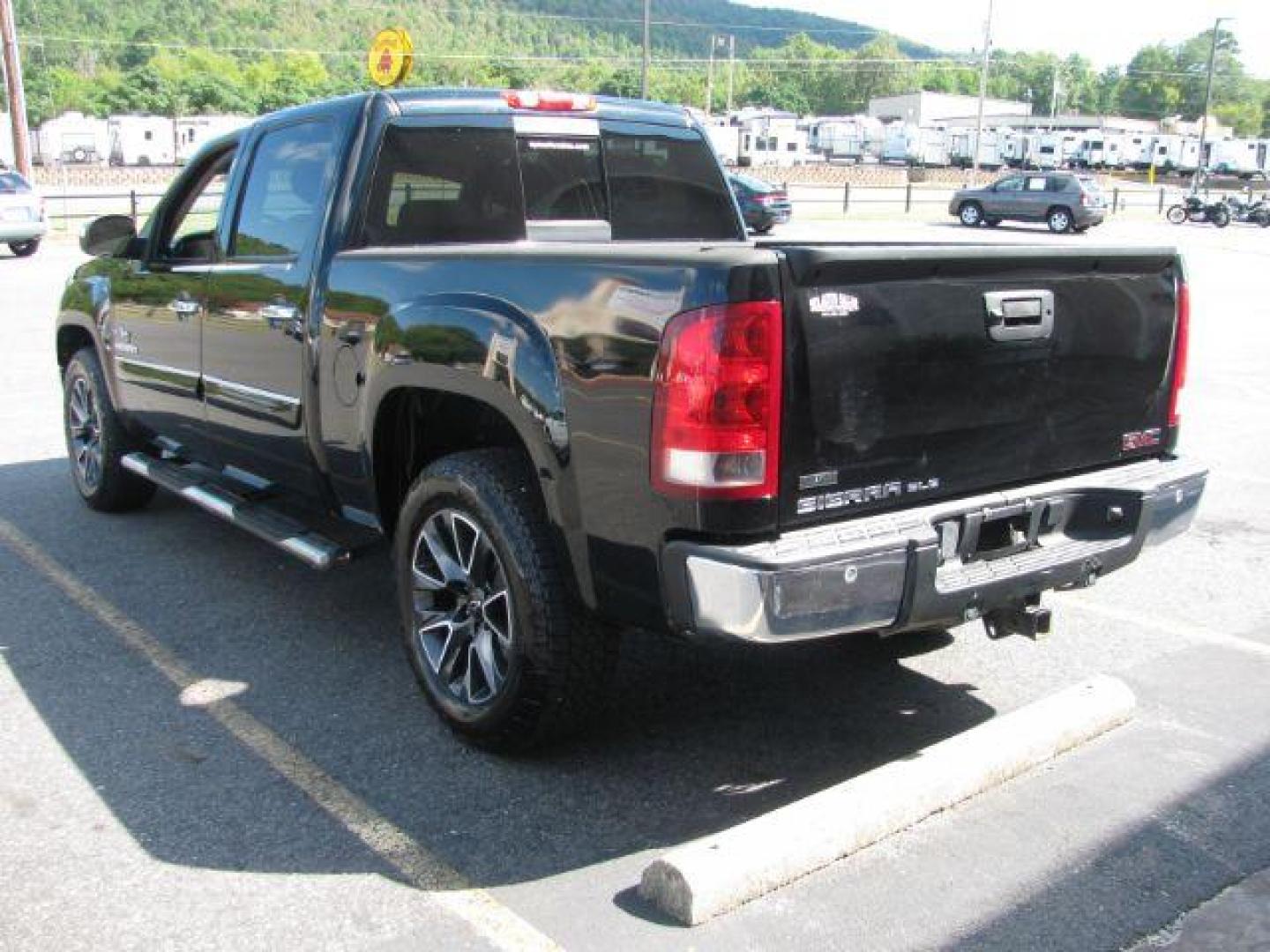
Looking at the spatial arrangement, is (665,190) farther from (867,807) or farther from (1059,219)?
(1059,219)

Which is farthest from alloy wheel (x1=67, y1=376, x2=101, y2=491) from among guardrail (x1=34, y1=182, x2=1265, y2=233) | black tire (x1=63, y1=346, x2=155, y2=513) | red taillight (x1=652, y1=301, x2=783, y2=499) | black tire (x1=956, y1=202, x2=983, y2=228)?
black tire (x1=956, y1=202, x2=983, y2=228)

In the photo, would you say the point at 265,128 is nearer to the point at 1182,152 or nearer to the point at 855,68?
the point at 1182,152

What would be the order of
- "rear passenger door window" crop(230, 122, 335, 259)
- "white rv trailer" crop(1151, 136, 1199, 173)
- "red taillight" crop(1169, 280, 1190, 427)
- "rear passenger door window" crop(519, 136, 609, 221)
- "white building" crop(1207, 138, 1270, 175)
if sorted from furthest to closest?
"white rv trailer" crop(1151, 136, 1199, 173), "white building" crop(1207, 138, 1270, 175), "rear passenger door window" crop(519, 136, 609, 221), "rear passenger door window" crop(230, 122, 335, 259), "red taillight" crop(1169, 280, 1190, 427)

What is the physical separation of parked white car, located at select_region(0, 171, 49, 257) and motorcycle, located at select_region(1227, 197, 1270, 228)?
130ft

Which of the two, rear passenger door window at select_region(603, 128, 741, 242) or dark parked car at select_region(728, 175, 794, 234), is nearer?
rear passenger door window at select_region(603, 128, 741, 242)

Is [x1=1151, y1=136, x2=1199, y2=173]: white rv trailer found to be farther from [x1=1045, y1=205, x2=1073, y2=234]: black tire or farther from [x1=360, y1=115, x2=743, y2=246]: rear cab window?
[x1=360, y1=115, x2=743, y2=246]: rear cab window

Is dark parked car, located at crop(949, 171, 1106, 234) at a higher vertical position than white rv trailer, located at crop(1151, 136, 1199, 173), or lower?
lower

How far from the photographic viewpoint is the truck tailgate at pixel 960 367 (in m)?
3.13

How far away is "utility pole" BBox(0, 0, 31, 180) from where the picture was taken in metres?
28.2

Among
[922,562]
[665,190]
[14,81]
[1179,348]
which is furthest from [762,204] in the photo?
[922,562]

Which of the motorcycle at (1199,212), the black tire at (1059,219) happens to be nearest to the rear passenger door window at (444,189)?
the black tire at (1059,219)

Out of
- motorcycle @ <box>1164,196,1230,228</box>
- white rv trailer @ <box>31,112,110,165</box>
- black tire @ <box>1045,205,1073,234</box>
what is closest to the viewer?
black tire @ <box>1045,205,1073,234</box>

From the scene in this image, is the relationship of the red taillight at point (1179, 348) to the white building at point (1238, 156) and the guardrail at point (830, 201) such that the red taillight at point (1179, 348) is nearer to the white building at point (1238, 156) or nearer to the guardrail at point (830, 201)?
the guardrail at point (830, 201)

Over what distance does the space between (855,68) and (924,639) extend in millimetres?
191475
